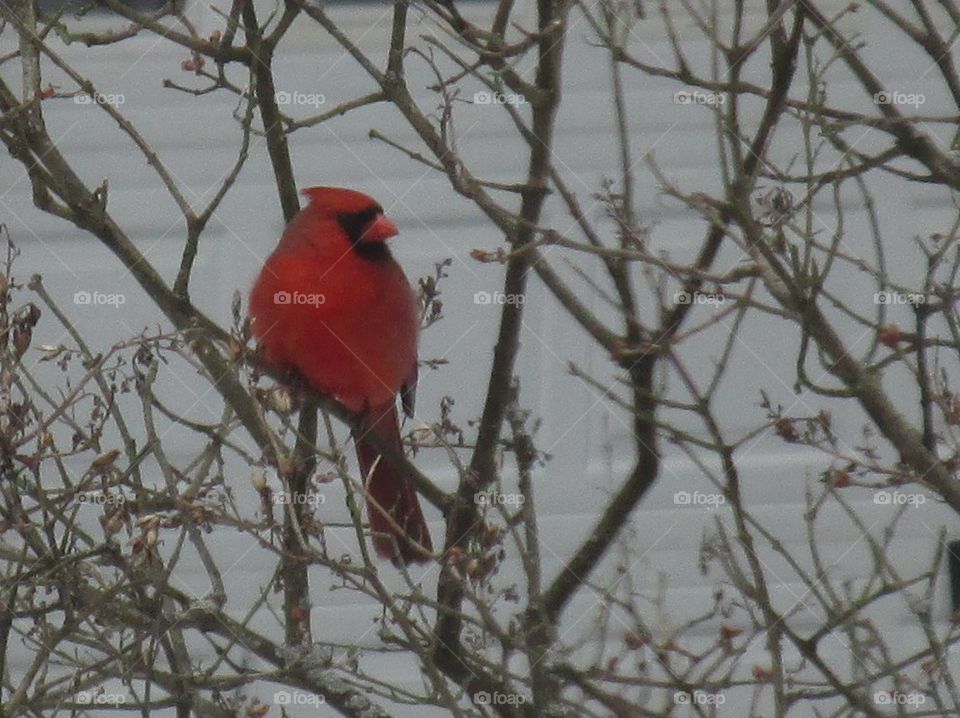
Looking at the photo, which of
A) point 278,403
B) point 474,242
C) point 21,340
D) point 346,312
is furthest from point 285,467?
point 474,242

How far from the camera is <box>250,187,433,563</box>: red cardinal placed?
1998 millimetres

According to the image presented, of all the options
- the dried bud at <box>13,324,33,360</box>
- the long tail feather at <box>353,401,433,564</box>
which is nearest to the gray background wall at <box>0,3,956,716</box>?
the long tail feather at <box>353,401,433,564</box>

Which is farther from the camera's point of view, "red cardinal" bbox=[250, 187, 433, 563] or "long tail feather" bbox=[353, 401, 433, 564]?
"red cardinal" bbox=[250, 187, 433, 563]

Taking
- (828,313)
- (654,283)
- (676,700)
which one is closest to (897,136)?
(654,283)

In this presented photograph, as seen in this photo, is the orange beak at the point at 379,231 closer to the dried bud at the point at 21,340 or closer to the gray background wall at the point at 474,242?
the dried bud at the point at 21,340

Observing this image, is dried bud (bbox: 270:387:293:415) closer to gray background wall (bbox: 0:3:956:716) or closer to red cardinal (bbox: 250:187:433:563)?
red cardinal (bbox: 250:187:433:563)

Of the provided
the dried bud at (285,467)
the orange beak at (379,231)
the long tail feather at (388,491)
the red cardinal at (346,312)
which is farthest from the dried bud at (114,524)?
the orange beak at (379,231)

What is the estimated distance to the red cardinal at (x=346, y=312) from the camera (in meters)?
2.00

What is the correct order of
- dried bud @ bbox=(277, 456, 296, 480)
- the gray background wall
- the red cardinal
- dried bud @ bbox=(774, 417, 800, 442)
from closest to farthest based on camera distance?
dried bud @ bbox=(277, 456, 296, 480) → dried bud @ bbox=(774, 417, 800, 442) → the red cardinal → the gray background wall

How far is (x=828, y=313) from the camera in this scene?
3.14 meters

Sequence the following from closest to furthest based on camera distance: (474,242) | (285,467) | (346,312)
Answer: (285,467) < (346,312) < (474,242)

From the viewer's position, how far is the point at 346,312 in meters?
2.04

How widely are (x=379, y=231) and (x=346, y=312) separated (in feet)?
0.45

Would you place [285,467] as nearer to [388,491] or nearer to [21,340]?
[21,340]
